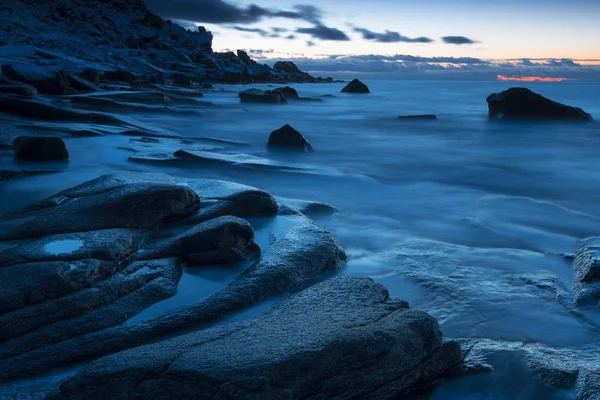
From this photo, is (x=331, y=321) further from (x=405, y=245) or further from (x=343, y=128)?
(x=343, y=128)

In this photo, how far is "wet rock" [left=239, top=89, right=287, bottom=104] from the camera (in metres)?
24.7

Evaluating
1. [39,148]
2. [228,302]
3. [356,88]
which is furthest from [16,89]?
[356,88]

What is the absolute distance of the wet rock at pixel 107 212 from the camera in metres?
3.87

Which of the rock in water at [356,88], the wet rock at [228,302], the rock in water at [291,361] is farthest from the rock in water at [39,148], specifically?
the rock in water at [356,88]

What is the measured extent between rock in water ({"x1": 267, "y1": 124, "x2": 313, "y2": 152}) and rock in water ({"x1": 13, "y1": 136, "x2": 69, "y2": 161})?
14.9 feet

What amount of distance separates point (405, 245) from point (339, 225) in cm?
86

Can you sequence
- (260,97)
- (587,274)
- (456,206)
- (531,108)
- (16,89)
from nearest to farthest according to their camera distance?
(587,274)
(456,206)
(16,89)
(531,108)
(260,97)

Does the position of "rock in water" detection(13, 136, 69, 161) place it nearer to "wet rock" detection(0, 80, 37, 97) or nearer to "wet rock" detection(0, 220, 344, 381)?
"wet rock" detection(0, 220, 344, 381)

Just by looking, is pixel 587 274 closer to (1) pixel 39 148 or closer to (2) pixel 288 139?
(1) pixel 39 148

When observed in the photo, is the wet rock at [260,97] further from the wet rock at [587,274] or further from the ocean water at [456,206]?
the wet rock at [587,274]

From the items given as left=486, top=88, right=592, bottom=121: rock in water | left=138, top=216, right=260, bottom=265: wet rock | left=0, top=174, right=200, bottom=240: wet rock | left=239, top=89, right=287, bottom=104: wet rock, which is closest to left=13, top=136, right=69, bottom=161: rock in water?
left=0, top=174, right=200, bottom=240: wet rock

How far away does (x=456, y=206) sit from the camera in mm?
7090

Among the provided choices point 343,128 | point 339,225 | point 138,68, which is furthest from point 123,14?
point 339,225

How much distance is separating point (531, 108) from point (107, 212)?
1728 cm
